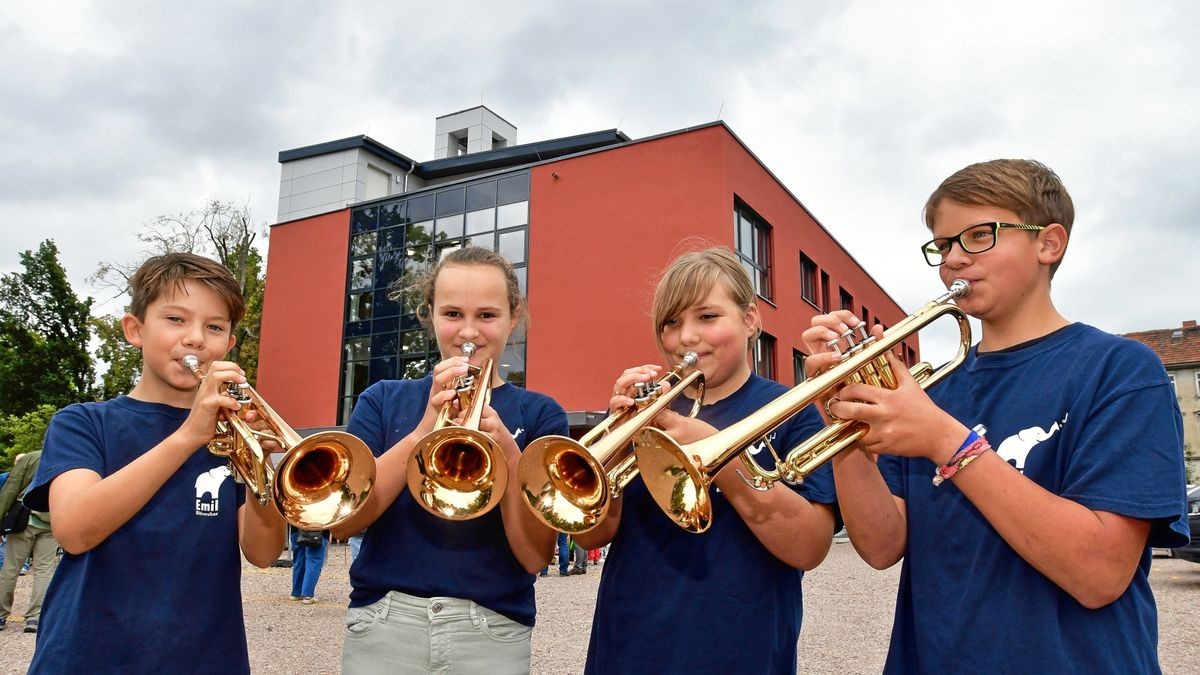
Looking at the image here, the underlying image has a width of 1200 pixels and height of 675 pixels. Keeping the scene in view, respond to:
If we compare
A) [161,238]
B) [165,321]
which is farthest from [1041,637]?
[161,238]

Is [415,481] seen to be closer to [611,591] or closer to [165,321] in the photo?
[611,591]

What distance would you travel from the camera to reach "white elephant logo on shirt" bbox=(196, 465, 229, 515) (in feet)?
8.43

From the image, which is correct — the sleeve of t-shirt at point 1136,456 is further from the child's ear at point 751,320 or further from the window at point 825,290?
the window at point 825,290

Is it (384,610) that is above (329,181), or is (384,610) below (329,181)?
below

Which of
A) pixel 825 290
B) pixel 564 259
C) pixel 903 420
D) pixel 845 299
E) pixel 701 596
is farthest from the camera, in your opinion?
pixel 845 299

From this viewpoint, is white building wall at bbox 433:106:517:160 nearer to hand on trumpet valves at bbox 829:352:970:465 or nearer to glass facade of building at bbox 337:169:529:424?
glass facade of building at bbox 337:169:529:424

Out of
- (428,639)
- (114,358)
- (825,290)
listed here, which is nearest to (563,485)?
(428,639)

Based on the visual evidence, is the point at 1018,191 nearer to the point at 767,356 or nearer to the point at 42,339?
the point at 767,356

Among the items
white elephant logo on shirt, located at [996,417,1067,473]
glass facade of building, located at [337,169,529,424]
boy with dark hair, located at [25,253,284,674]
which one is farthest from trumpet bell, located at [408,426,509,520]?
glass facade of building, located at [337,169,529,424]

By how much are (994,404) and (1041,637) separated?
60 centimetres

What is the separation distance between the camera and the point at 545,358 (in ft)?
74.9

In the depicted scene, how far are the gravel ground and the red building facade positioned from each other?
8.04m

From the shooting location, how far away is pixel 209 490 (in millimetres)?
2598

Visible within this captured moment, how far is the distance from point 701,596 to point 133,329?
215 cm
